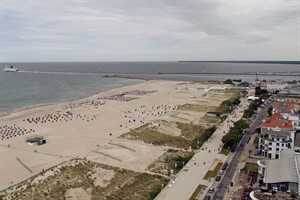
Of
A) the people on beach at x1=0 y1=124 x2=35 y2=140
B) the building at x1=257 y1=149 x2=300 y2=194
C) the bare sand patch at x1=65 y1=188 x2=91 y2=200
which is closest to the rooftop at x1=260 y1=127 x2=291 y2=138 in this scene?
the building at x1=257 y1=149 x2=300 y2=194

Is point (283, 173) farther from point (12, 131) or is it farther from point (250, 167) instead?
point (12, 131)

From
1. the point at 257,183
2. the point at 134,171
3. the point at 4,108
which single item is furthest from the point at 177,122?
the point at 4,108

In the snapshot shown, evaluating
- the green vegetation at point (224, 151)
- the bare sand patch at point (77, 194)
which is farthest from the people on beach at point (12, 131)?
the green vegetation at point (224, 151)

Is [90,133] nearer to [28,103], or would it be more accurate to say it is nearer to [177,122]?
[177,122]

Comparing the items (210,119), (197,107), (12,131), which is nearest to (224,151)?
(210,119)

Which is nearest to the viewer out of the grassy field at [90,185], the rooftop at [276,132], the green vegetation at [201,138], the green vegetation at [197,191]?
the green vegetation at [197,191]

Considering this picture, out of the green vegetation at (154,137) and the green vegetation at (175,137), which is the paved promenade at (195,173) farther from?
the green vegetation at (154,137)
